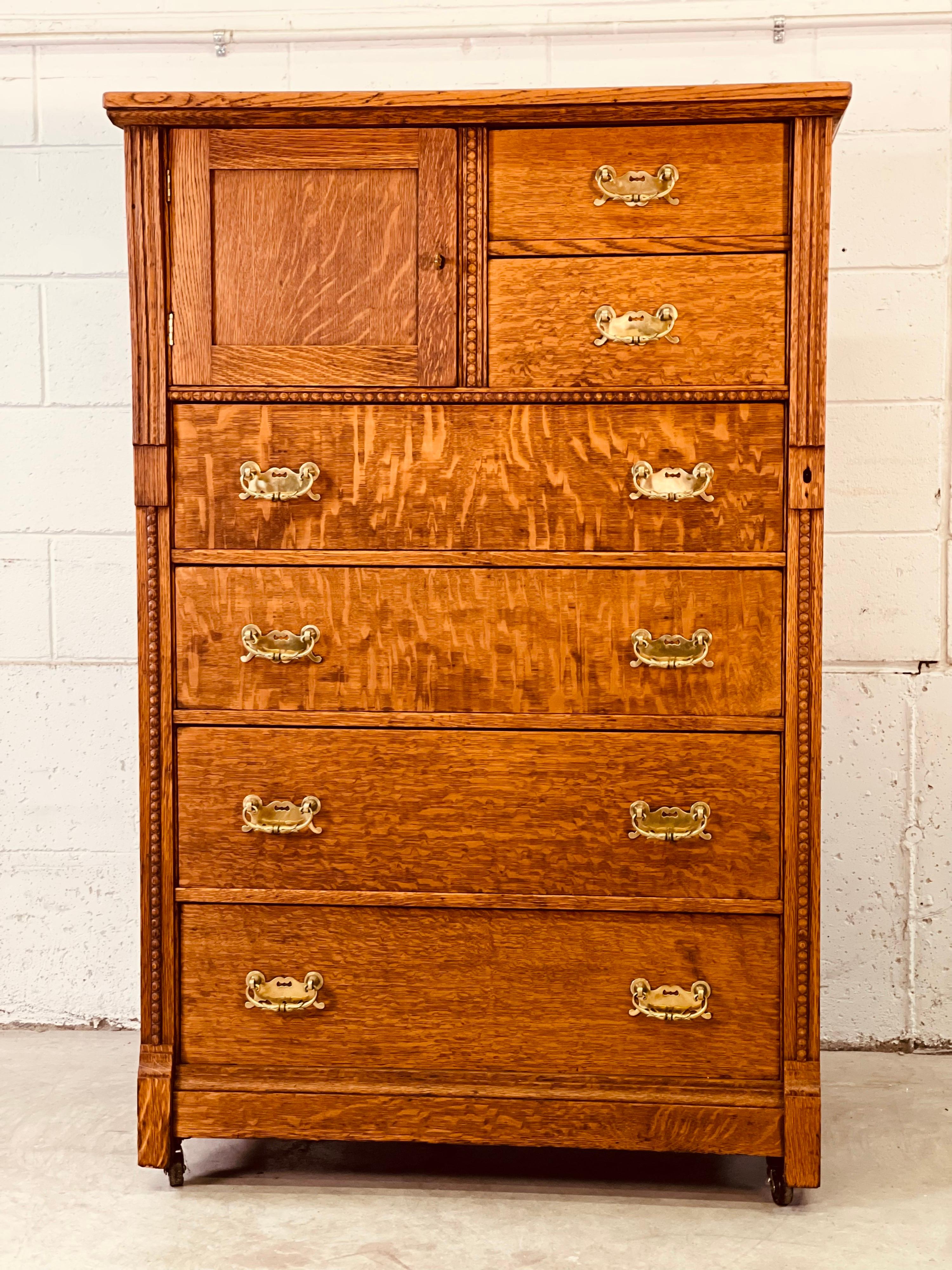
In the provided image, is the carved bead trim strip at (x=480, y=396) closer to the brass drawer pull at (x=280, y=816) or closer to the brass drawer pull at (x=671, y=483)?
the brass drawer pull at (x=671, y=483)

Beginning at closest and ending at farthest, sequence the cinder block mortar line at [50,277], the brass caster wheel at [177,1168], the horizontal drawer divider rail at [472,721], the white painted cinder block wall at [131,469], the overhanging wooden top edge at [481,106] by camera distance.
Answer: the overhanging wooden top edge at [481,106], the horizontal drawer divider rail at [472,721], the brass caster wheel at [177,1168], the white painted cinder block wall at [131,469], the cinder block mortar line at [50,277]

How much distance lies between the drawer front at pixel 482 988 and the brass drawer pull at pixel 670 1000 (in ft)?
0.04

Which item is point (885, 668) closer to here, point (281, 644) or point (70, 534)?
point (281, 644)

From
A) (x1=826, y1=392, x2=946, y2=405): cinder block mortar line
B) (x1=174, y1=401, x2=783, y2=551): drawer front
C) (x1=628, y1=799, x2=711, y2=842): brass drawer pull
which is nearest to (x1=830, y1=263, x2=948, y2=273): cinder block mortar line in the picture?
(x1=826, y1=392, x2=946, y2=405): cinder block mortar line

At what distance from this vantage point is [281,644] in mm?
1896

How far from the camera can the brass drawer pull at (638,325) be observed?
1828 mm

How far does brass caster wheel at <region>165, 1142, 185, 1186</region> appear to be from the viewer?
198 centimetres

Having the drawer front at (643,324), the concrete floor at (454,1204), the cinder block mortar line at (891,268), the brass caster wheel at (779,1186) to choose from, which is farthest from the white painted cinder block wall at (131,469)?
the drawer front at (643,324)

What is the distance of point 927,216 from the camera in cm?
247

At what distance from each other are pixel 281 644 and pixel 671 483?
2.15ft

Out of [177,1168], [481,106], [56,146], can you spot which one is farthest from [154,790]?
[56,146]

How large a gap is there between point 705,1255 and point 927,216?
6.55 feet

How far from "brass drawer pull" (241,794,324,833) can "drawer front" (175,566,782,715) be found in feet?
0.49

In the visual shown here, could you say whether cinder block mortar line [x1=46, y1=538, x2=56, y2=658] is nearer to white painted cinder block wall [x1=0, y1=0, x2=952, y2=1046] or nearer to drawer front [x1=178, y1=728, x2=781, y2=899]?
white painted cinder block wall [x1=0, y1=0, x2=952, y2=1046]
